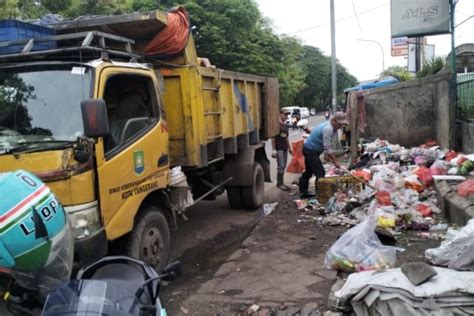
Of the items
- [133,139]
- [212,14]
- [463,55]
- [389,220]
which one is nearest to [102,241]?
[133,139]

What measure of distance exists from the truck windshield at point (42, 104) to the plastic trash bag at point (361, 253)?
108 inches

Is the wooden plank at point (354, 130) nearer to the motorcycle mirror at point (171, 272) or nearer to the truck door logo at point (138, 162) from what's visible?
the truck door logo at point (138, 162)

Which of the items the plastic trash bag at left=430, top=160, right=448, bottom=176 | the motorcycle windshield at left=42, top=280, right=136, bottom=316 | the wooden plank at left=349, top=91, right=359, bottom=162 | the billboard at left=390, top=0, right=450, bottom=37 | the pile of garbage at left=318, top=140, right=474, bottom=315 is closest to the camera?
the motorcycle windshield at left=42, top=280, right=136, bottom=316

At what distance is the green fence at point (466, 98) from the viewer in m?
9.42

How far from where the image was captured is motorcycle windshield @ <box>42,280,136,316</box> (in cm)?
191

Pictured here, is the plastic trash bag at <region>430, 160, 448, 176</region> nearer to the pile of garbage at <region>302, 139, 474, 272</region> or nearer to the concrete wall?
the pile of garbage at <region>302, 139, 474, 272</region>

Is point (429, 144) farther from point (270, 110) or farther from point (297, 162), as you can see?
point (270, 110)

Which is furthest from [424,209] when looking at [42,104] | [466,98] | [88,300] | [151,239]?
[88,300]

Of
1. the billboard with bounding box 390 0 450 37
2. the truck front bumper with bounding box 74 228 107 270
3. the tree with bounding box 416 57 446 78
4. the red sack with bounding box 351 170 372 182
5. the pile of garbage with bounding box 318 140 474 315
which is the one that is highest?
the billboard with bounding box 390 0 450 37

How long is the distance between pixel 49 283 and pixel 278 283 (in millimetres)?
2894

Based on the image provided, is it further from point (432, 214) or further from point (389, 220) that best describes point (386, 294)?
point (432, 214)

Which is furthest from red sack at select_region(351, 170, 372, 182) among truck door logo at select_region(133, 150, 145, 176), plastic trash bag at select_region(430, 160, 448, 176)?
truck door logo at select_region(133, 150, 145, 176)

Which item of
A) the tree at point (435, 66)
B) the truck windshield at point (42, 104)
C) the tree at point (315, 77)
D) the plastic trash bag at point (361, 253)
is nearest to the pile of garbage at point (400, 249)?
the plastic trash bag at point (361, 253)

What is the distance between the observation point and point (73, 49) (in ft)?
13.9
